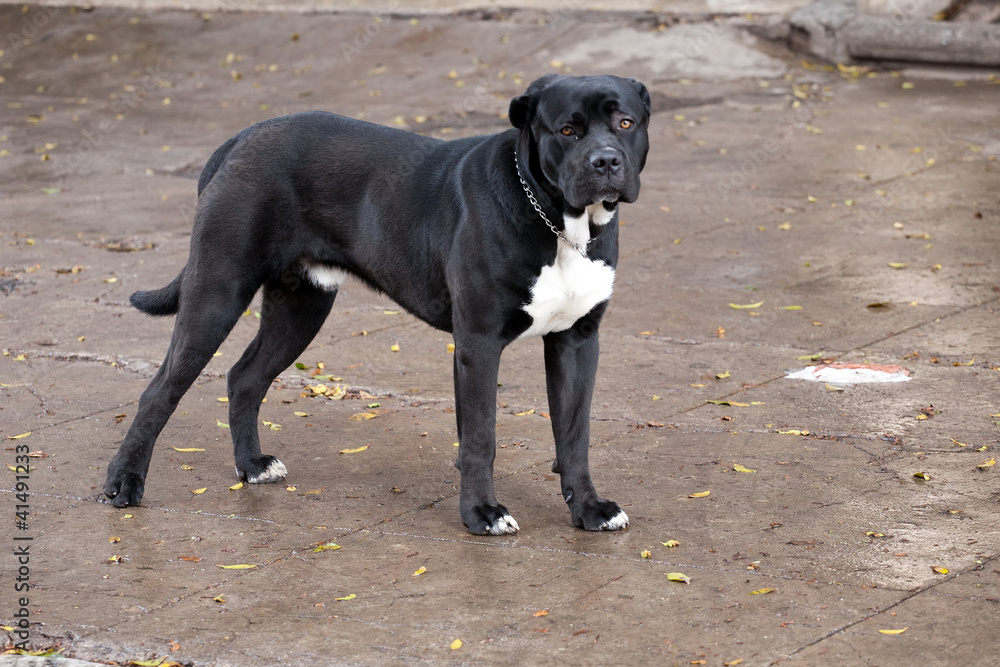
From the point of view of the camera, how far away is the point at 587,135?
425 cm

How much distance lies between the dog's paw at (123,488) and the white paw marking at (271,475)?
470mm

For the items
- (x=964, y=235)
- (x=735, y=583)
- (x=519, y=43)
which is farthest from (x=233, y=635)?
(x=519, y=43)

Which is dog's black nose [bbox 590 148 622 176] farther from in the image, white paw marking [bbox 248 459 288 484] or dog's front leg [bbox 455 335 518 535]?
white paw marking [bbox 248 459 288 484]

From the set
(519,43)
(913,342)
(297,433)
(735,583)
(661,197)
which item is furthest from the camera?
(519,43)

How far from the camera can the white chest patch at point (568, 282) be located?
4402 millimetres

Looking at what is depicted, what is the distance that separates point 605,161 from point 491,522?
1.40 metres

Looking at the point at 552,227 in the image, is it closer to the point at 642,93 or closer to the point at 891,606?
the point at 642,93

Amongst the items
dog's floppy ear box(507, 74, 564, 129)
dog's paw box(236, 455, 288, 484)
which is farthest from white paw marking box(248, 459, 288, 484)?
dog's floppy ear box(507, 74, 564, 129)

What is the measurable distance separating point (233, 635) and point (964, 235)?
6.74 metres

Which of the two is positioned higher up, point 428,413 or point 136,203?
point 428,413

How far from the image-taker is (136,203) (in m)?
10.8

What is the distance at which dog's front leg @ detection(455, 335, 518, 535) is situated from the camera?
4500mm

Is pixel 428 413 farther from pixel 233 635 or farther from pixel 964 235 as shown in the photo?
pixel 964 235

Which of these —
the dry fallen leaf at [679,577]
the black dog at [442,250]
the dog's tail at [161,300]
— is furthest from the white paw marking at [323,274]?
the dry fallen leaf at [679,577]
